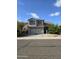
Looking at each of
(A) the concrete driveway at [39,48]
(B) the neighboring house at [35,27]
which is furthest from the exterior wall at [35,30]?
(A) the concrete driveway at [39,48]

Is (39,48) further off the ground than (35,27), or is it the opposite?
(35,27)

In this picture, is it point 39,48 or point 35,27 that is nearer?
point 35,27

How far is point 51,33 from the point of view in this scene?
10.3 feet

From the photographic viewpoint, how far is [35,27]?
2984 mm

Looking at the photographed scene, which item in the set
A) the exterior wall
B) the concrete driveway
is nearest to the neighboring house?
the exterior wall

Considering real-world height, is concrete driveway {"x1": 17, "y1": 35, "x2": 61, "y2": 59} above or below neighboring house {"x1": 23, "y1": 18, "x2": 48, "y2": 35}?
below

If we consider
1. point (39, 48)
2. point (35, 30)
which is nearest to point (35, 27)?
point (35, 30)

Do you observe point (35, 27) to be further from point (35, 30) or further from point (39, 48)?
point (39, 48)

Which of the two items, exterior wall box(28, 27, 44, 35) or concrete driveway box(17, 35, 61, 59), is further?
concrete driveway box(17, 35, 61, 59)

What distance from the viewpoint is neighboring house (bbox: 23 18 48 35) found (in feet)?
9.84

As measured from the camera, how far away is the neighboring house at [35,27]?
3.00 m

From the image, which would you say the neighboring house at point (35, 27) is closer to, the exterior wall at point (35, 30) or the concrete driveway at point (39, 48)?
the exterior wall at point (35, 30)

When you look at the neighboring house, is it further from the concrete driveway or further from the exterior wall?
the concrete driveway
